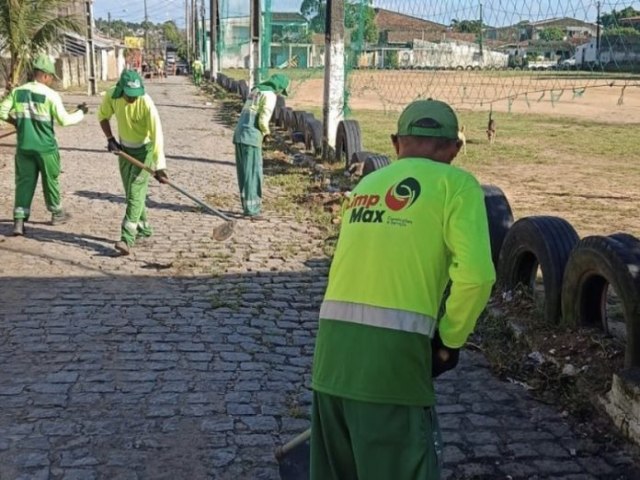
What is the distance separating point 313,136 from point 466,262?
11525 mm

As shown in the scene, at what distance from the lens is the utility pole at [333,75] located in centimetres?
1299

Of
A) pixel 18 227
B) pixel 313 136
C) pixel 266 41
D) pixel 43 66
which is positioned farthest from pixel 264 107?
pixel 266 41

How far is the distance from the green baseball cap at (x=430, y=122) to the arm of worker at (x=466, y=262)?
9.5 inches

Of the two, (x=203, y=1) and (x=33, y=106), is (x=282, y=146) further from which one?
(x=203, y=1)

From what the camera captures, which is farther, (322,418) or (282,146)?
(282,146)

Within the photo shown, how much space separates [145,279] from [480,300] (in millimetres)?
4767

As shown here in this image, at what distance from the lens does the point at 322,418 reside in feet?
9.34

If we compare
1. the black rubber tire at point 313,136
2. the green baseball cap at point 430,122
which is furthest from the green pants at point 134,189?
the black rubber tire at point 313,136

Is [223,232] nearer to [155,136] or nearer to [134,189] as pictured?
[134,189]

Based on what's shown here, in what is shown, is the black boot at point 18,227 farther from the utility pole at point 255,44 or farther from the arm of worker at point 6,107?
the utility pole at point 255,44

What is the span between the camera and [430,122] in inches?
112

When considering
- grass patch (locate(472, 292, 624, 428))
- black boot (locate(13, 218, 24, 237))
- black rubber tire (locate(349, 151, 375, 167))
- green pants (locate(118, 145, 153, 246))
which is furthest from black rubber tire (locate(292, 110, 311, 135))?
grass patch (locate(472, 292, 624, 428))

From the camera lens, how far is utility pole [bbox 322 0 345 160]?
512 inches

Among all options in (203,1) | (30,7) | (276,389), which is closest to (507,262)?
(276,389)
